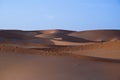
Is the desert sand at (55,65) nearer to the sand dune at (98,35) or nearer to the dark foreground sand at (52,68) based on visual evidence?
the dark foreground sand at (52,68)

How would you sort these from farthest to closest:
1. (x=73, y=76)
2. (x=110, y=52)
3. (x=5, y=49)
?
(x=110, y=52) < (x=5, y=49) < (x=73, y=76)

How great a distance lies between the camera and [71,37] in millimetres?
2852

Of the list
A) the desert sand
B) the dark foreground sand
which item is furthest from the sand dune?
the dark foreground sand

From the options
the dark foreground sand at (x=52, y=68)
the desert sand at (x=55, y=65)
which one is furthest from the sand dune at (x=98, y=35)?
the dark foreground sand at (x=52, y=68)

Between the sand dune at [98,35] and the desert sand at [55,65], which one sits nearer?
the desert sand at [55,65]

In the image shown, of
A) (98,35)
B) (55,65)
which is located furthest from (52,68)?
(98,35)

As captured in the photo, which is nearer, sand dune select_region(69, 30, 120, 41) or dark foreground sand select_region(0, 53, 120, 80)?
dark foreground sand select_region(0, 53, 120, 80)

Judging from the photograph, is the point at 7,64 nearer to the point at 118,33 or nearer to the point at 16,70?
the point at 16,70

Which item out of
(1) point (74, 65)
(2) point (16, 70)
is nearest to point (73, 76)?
(1) point (74, 65)

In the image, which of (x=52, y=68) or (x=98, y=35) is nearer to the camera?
(x=52, y=68)

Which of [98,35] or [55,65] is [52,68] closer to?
[55,65]

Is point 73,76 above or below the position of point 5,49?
below

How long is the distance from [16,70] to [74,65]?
34cm

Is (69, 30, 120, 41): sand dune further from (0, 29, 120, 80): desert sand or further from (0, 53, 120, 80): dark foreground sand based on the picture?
(0, 53, 120, 80): dark foreground sand
